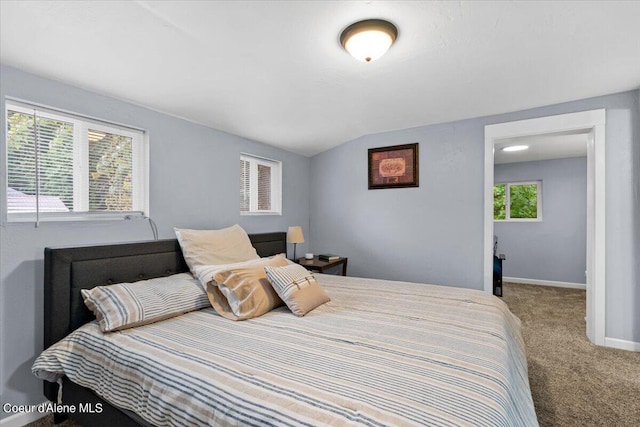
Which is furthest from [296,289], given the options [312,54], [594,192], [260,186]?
[594,192]

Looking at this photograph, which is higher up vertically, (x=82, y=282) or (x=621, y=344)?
(x=82, y=282)

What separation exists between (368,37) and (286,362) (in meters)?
1.77

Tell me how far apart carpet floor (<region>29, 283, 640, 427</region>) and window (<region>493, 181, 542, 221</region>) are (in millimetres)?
2408

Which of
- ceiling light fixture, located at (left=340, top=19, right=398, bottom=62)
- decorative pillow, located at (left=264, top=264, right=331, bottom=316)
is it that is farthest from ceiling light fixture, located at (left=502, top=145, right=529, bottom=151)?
decorative pillow, located at (left=264, top=264, right=331, bottom=316)

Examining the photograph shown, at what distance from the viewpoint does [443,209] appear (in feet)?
11.5

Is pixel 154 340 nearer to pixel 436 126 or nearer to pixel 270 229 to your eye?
pixel 270 229

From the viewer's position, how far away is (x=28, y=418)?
1.83 m

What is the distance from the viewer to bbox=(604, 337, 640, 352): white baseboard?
273 cm

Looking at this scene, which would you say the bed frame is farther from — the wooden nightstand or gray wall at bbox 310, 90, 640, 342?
gray wall at bbox 310, 90, 640, 342

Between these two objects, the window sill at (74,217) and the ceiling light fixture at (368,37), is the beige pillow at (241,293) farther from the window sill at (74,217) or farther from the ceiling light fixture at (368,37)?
the ceiling light fixture at (368,37)

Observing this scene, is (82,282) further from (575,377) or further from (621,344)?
(621,344)

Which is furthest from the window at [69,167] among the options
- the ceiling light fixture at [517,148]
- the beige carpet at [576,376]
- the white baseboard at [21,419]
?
the ceiling light fixture at [517,148]

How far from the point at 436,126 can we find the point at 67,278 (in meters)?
3.65

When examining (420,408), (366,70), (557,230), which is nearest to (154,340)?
(420,408)
